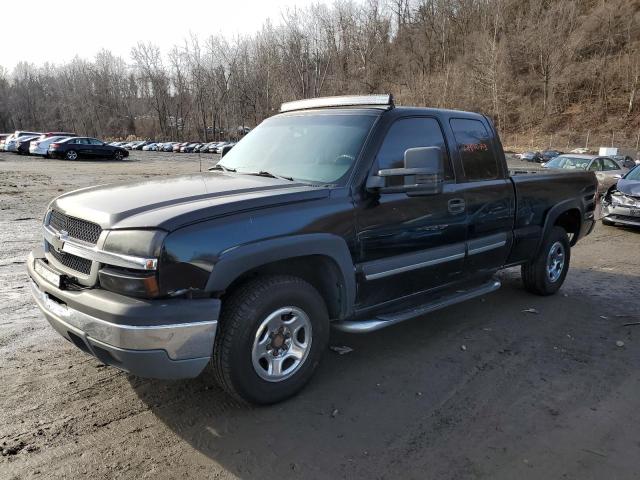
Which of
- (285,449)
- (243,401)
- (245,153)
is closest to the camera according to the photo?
(285,449)

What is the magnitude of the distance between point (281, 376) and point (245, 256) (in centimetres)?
95

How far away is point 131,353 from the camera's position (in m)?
2.86

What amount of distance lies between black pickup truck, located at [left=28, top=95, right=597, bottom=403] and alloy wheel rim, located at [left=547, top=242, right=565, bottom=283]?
1004 millimetres

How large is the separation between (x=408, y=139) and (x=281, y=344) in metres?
2.00

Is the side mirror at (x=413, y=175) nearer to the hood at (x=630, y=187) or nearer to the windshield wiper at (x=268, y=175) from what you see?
the windshield wiper at (x=268, y=175)

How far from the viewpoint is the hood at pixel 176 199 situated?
9.87 feet

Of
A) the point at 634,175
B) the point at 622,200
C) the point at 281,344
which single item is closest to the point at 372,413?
the point at 281,344

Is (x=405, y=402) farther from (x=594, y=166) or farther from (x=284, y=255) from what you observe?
(x=594, y=166)

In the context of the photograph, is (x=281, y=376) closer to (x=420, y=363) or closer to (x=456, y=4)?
(x=420, y=363)

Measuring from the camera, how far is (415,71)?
249 ft

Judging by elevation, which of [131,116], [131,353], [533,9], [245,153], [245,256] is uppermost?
[533,9]

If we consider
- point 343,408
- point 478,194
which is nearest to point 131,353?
point 343,408

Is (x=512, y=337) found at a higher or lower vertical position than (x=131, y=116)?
lower

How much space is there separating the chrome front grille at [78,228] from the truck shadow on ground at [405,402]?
119 centimetres
